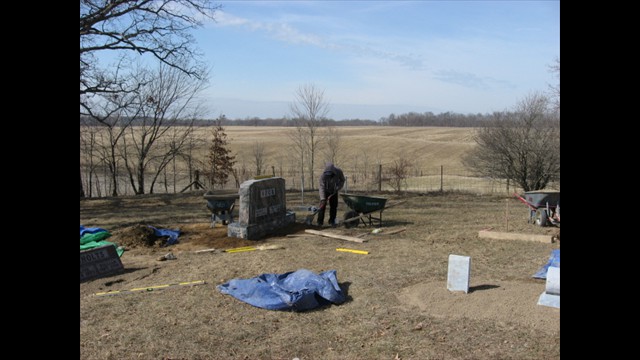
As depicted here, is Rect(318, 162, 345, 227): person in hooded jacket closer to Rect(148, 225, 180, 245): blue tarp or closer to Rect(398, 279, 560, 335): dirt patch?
Rect(148, 225, 180, 245): blue tarp

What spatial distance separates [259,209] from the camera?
446 inches

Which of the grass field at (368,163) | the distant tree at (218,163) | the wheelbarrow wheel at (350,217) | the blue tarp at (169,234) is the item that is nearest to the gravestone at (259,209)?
the blue tarp at (169,234)

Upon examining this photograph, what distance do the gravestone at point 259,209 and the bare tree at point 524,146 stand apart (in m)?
12.5

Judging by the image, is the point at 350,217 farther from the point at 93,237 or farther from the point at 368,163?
the point at 368,163

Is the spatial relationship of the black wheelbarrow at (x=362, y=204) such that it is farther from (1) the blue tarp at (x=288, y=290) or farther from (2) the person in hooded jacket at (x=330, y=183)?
→ (1) the blue tarp at (x=288, y=290)

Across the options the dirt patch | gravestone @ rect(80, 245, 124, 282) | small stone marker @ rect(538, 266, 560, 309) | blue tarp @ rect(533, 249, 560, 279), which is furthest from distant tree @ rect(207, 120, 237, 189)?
small stone marker @ rect(538, 266, 560, 309)

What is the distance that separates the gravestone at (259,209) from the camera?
36.2 ft

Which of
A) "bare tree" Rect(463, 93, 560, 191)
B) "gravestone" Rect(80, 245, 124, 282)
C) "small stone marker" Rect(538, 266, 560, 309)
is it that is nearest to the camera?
"small stone marker" Rect(538, 266, 560, 309)

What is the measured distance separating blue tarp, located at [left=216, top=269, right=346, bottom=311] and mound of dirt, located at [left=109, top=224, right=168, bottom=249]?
429cm

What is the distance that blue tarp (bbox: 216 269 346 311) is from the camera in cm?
650
